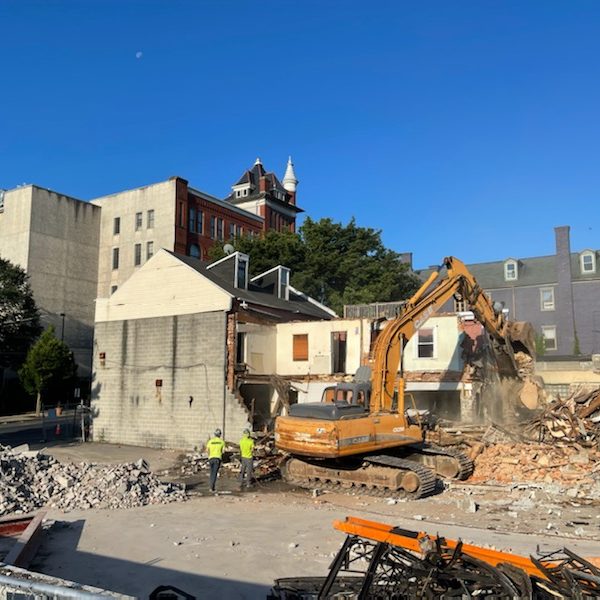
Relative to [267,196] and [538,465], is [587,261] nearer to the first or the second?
[267,196]

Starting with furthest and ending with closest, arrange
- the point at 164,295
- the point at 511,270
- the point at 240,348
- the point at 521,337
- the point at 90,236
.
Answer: the point at 90,236
the point at 511,270
the point at 164,295
the point at 240,348
the point at 521,337

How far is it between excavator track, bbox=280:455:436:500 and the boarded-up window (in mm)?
11127

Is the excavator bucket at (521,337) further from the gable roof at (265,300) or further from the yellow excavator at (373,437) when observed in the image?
the gable roof at (265,300)

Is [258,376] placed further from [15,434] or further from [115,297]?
[15,434]

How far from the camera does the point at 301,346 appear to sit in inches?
1160

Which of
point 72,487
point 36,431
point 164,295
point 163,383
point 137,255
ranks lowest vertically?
point 36,431

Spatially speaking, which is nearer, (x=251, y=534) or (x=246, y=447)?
(x=251, y=534)

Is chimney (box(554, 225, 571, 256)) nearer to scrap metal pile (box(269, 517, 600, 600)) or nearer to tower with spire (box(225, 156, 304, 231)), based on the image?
tower with spire (box(225, 156, 304, 231))

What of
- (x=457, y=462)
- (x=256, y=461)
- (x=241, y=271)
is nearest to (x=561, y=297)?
(x=241, y=271)

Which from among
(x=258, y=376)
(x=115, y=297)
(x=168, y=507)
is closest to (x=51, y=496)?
(x=168, y=507)

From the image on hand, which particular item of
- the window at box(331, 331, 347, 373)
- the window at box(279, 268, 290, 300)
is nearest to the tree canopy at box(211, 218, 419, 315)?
the window at box(279, 268, 290, 300)

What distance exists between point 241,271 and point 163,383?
6.81 m

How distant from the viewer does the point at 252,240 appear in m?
46.4

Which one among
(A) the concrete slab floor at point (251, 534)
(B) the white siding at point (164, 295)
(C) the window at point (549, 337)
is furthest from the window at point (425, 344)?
(C) the window at point (549, 337)
